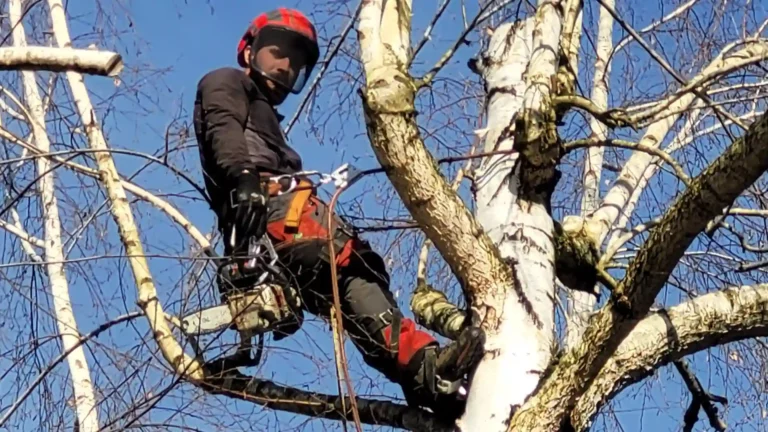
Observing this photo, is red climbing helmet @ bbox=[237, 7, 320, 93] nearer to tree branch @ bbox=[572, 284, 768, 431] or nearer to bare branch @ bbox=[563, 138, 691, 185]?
bare branch @ bbox=[563, 138, 691, 185]

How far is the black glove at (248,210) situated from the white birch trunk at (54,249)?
87cm

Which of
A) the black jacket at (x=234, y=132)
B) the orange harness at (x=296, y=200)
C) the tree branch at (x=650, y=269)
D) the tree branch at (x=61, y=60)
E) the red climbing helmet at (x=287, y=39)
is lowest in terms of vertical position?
the tree branch at (x=61, y=60)

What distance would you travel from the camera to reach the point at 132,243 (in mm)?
3572

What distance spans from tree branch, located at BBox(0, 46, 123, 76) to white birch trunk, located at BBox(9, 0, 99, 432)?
1938mm

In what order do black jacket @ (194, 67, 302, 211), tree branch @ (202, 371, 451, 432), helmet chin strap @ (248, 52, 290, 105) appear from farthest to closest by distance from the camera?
1. helmet chin strap @ (248, 52, 290, 105)
2. black jacket @ (194, 67, 302, 211)
3. tree branch @ (202, 371, 451, 432)

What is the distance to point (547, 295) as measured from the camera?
3176 mm

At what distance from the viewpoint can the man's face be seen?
13.0ft

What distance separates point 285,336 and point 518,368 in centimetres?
78

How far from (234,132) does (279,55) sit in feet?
1.70

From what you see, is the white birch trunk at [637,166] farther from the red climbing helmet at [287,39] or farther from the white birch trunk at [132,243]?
the white birch trunk at [132,243]

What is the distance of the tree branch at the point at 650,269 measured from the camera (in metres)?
2.46

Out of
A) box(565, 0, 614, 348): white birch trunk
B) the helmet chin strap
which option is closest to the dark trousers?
the helmet chin strap

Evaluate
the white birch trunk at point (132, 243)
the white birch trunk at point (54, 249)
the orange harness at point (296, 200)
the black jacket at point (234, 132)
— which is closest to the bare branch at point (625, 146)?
the orange harness at point (296, 200)

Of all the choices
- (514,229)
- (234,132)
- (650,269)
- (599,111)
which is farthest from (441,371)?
(234,132)
